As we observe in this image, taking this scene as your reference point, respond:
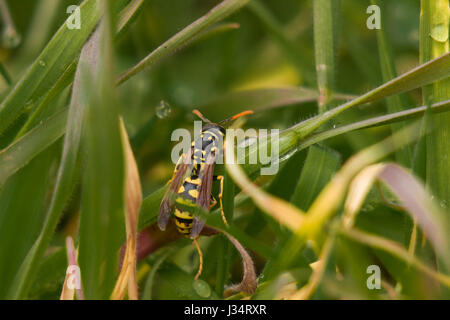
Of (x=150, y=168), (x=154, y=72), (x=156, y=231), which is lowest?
(x=156, y=231)

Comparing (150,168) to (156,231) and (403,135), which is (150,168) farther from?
(403,135)

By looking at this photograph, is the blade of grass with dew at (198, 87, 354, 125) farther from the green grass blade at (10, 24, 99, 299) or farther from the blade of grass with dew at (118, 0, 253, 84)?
the green grass blade at (10, 24, 99, 299)

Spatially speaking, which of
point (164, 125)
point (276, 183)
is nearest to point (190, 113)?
point (164, 125)

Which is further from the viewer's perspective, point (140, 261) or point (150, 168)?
point (150, 168)

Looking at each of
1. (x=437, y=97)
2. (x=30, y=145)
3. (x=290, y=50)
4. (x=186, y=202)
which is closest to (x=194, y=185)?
(x=186, y=202)

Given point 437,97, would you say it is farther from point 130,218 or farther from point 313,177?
point 130,218

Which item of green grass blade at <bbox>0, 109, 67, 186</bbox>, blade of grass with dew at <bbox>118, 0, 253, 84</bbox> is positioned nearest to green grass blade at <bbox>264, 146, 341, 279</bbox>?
blade of grass with dew at <bbox>118, 0, 253, 84</bbox>
